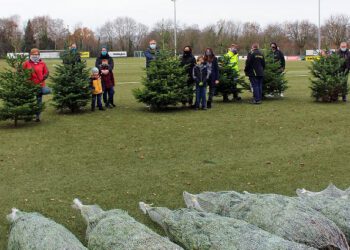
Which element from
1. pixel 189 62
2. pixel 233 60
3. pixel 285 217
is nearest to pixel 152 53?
pixel 189 62

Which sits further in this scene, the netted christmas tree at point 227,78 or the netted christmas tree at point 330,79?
Answer: the netted christmas tree at point 330,79

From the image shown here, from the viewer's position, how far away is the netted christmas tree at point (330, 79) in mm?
15875

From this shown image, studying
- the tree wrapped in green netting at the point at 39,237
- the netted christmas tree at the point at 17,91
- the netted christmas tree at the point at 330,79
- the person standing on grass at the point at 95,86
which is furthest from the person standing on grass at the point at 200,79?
the tree wrapped in green netting at the point at 39,237

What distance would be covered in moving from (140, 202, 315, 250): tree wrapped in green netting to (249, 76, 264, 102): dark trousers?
1112 centimetres

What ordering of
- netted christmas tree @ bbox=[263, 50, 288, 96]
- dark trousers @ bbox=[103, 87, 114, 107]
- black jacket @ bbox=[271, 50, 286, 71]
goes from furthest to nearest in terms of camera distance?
black jacket @ bbox=[271, 50, 286, 71] < netted christmas tree @ bbox=[263, 50, 288, 96] < dark trousers @ bbox=[103, 87, 114, 107]

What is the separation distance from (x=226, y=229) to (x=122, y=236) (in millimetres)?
916

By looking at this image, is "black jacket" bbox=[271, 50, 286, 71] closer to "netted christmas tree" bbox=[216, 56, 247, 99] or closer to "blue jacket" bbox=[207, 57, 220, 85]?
"netted christmas tree" bbox=[216, 56, 247, 99]

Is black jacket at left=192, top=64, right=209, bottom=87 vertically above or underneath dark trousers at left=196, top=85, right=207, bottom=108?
above

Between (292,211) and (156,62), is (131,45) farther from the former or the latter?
(292,211)

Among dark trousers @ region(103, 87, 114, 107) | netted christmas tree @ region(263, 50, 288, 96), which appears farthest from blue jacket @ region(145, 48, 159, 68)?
netted christmas tree @ region(263, 50, 288, 96)

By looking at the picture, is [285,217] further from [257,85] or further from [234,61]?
[234,61]

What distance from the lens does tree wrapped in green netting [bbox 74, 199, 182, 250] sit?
3.90 metres

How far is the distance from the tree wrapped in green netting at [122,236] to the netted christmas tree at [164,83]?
935 centimetres

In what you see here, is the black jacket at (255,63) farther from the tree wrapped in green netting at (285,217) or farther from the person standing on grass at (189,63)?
the tree wrapped in green netting at (285,217)
